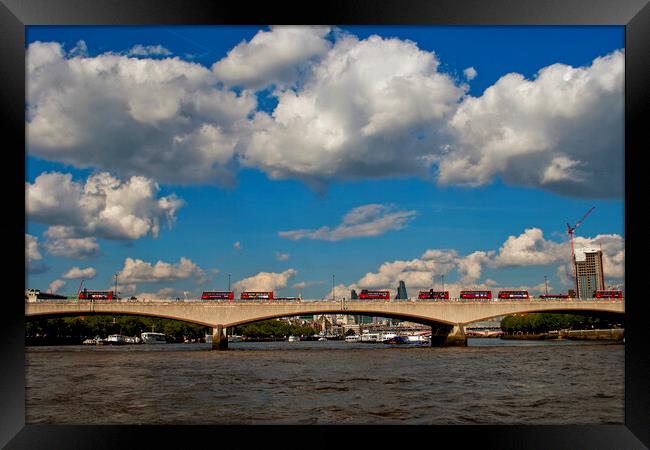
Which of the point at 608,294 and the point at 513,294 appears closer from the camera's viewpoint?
the point at 608,294

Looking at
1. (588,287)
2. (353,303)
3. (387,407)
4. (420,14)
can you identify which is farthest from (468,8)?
(588,287)

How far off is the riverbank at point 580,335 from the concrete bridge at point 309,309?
14.4m

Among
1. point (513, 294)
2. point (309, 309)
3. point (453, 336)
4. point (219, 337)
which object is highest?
point (513, 294)

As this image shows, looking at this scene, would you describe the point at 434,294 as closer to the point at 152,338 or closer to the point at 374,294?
the point at 374,294

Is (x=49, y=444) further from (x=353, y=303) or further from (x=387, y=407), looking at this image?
(x=353, y=303)

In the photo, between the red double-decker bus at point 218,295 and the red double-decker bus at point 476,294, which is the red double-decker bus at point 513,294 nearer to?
the red double-decker bus at point 476,294

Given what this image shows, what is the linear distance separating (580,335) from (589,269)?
83.1 metres

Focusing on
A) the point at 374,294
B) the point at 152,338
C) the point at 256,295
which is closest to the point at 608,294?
the point at 374,294

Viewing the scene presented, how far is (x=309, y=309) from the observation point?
46.6 meters

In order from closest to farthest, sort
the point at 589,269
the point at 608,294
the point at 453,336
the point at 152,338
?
the point at 453,336 < the point at 608,294 < the point at 152,338 < the point at 589,269

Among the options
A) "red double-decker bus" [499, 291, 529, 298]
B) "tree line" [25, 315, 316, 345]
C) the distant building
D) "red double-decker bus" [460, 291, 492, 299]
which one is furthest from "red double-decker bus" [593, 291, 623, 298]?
the distant building

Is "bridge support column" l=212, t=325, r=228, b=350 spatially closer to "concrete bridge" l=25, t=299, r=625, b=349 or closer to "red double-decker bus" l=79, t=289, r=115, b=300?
"concrete bridge" l=25, t=299, r=625, b=349

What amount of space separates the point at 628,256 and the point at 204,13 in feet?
16.6

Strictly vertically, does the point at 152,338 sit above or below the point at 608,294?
below
